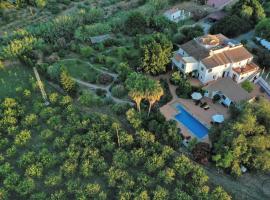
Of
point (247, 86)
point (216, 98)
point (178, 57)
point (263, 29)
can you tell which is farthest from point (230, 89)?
point (263, 29)

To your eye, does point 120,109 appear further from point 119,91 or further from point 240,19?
point 240,19

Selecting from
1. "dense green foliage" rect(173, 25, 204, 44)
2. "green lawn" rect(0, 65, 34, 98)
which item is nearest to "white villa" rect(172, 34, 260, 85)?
"dense green foliage" rect(173, 25, 204, 44)

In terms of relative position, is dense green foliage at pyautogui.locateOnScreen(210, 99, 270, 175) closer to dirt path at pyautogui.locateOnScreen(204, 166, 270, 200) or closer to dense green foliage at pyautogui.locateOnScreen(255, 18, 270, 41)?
dirt path at pyautogui.locateOnScreen(204, 166, 270, 200)

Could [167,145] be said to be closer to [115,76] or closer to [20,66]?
[115,76]

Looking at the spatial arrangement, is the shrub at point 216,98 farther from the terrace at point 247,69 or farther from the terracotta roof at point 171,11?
the terracotta roof at point 171,11

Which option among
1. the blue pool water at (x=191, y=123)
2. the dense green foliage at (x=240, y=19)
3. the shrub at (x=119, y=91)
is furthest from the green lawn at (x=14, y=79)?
the dense green foliage at (x=240, y=19)

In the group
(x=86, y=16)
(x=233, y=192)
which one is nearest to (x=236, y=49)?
(x=233, y=192)
